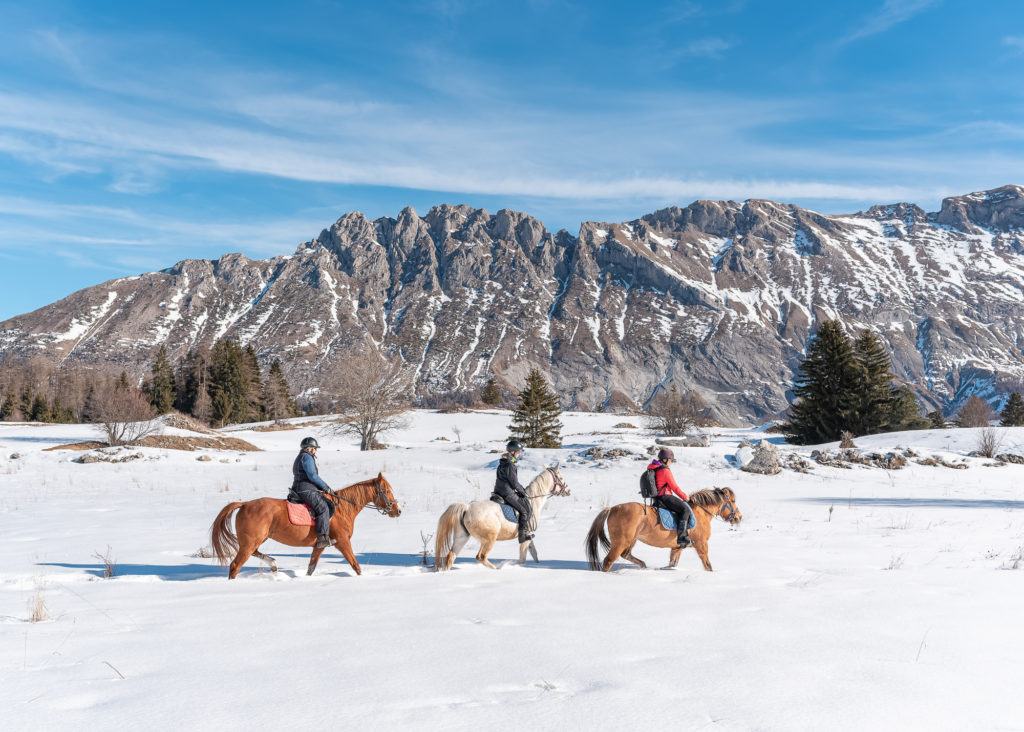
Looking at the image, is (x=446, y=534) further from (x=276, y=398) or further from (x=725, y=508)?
(x=276, y=398)

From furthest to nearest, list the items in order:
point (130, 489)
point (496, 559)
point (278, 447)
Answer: point (278, 447) → point (130, 489) → point (496, 559)

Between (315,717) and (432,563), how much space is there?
19.1 ft

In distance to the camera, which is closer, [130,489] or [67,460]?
[130,489]

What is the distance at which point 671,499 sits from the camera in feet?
26.2

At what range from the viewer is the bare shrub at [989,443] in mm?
25250

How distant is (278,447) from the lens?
1721 inches

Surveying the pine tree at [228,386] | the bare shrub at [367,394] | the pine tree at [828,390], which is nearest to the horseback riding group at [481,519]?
the bare shrub at [367,394]

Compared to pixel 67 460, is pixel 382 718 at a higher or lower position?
higher

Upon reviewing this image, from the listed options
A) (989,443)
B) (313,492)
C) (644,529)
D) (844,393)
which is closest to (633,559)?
(644,529)

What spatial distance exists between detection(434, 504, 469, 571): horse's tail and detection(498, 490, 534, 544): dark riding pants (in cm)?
72

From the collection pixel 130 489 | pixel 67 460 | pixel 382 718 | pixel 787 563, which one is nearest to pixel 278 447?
Answer: pixel 67 460

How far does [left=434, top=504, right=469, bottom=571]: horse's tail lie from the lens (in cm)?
814

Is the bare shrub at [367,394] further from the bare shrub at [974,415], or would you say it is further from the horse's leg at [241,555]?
the bare shrub at [974,415]

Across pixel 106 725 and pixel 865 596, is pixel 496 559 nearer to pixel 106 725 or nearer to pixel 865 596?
pixel 865 596
